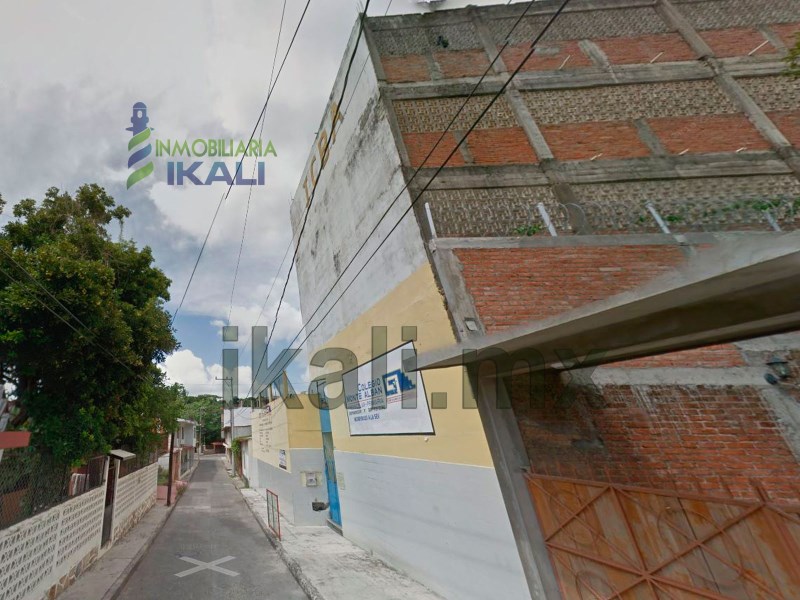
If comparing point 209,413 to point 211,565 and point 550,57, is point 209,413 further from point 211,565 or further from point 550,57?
point 550,57

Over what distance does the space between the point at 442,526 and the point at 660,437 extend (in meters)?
2.77

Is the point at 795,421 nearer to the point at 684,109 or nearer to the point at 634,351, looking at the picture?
the point at 634,351

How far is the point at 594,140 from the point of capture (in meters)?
7.03

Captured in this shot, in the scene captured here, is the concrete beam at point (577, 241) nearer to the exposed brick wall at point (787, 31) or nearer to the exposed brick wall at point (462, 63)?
the exposed brick wall at point (462, 63)

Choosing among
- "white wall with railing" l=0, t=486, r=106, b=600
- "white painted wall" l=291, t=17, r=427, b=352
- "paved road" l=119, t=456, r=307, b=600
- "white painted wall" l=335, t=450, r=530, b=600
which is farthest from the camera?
"white painted wall" l=291, t=17, r=427, b=352

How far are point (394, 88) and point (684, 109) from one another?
21.3 feet

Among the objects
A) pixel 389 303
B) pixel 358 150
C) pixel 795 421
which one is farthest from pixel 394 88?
pixel 795 421

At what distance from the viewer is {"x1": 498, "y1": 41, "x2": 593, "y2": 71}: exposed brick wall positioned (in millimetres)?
8312

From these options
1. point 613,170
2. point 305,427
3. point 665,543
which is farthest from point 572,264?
point 305,427

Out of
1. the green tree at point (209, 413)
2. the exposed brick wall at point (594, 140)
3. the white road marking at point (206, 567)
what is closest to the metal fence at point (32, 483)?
the white road marking at point (206, 567)

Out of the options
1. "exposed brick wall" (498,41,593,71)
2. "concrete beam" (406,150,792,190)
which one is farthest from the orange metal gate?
"exposed brick wall" (498,41,593,71)

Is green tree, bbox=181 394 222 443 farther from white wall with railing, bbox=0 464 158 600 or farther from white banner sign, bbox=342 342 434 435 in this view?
white banner sign, bbox=342 342 434 435

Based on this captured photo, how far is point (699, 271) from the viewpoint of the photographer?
1791 mm

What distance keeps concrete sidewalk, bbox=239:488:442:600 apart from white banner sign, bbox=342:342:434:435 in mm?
2078
